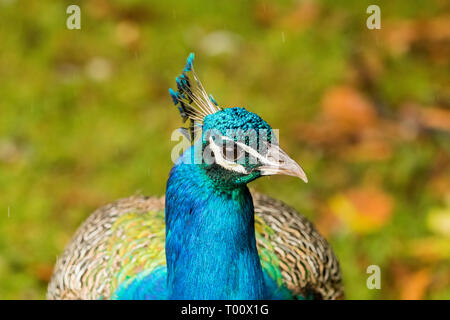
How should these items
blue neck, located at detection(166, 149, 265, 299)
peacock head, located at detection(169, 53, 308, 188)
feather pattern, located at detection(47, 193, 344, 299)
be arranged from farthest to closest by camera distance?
feather pattern, located at detection(47, 193, 344, 299)
blue neck, located at detection(166, 149, 265, 299)
peacock head, located at detection(169, 53, 308, 188)

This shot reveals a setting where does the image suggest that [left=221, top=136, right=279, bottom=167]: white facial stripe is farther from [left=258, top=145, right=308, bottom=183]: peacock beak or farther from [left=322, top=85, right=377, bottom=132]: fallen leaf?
[left=322, top=85, right=377, bottom=132]: fallen leaf

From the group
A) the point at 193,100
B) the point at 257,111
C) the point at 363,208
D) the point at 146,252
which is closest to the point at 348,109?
the point at 257,111

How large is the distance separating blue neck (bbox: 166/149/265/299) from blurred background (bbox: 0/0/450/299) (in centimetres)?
130

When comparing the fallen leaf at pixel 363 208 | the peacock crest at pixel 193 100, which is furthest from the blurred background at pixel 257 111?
the peacock crest at pixel 193 100

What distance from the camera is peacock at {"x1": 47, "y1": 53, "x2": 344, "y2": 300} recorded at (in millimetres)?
1715

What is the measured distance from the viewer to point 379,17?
4.55 metres

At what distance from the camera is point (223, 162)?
1720mm

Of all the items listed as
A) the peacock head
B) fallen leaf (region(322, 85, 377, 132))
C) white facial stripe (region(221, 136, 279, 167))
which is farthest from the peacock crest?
fallen leaf (region(322, 85, 377, 132))

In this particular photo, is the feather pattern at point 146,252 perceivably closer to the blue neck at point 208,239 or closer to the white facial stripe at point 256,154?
the blue neck at point 208,239

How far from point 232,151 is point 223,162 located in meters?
0.04

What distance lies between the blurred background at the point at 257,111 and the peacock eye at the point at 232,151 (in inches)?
60.2
